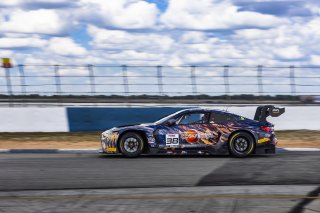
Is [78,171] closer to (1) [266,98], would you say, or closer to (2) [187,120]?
(2) [187,120]

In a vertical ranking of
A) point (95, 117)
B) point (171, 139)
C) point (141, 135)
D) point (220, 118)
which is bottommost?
point (171, 139)

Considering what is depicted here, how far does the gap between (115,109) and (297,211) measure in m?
14.3

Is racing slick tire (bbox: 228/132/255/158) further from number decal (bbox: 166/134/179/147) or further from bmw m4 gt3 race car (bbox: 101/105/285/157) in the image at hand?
number decal (bbox: 166/134/179/147)

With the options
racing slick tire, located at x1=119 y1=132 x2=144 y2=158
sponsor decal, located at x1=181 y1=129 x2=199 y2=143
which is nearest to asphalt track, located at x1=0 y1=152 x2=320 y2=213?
racing slick tire, located at x1=119 y1=132 x2=144 y2=158

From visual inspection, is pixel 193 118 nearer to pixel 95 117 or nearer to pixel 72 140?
pixel 72 140

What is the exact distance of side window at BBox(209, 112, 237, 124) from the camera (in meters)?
14.6

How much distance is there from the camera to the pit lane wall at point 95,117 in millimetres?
21078

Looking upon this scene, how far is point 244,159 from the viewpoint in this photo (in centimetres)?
1410

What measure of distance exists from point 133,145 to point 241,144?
2.62 m

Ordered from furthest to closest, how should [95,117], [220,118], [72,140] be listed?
[95,117] → [72,140] → [220,118]

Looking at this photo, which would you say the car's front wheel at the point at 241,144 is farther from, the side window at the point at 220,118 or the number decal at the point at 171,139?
the number decal at the point at 171,139

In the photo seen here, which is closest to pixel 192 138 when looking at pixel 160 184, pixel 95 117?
pixel 160 184

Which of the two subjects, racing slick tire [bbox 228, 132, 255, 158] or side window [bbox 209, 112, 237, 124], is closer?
racing slick tire [bbox 228, 132, 255, 158]

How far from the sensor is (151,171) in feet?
39.0
